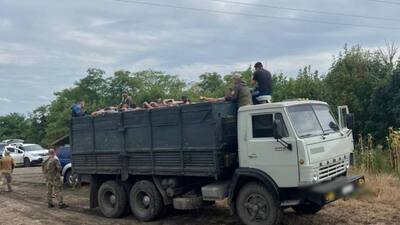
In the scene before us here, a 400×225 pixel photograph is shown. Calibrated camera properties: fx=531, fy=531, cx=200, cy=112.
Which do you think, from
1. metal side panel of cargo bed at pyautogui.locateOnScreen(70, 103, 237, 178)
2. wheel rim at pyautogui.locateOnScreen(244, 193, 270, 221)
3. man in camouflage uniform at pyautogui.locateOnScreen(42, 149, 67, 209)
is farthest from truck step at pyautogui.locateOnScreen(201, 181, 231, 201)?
man in camouflage uniform at pyautogui.locateOnScreen(42, 149, 67, 209)

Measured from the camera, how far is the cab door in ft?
30.6

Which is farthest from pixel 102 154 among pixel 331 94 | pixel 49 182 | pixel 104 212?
pixel 331 94

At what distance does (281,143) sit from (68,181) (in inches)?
498

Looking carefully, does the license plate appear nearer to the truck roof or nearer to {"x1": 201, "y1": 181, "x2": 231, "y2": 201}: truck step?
the truck roof

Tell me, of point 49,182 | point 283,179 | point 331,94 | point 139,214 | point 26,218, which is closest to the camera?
point 283,179

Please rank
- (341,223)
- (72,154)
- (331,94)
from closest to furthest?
(341,223)
(72,154)
(331,94)

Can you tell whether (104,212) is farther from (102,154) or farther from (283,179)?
(283,179)

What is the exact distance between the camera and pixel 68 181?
20.1 meters

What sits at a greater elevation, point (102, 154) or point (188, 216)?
point (102, 154)

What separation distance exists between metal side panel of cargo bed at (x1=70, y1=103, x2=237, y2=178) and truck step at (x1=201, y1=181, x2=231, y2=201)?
24 cm

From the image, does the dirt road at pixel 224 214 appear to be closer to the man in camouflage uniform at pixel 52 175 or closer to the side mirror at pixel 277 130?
the man in camouflage uniform at pixel 52 175

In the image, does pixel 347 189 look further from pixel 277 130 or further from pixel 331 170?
pixel 277 130

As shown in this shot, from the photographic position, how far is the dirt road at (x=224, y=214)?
10.5 metres

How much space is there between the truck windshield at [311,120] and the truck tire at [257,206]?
1.29 m
